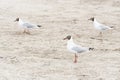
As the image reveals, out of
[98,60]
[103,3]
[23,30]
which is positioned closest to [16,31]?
[23,30]

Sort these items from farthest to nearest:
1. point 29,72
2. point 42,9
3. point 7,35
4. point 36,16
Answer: point 42,9
point 36,16
point 7,35
point 29,72

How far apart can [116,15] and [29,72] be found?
8578 mm

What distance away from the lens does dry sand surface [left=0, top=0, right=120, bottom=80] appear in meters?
10.2

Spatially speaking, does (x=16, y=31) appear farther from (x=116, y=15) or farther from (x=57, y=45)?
(x=116, y=15)

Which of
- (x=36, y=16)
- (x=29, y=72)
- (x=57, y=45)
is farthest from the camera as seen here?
(x=36, y=16)

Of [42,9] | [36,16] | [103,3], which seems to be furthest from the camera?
[103,3]

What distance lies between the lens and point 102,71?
1028cm

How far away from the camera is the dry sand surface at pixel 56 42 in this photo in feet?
33.4

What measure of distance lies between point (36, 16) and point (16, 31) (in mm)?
3091

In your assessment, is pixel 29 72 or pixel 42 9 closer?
pixel 29 72

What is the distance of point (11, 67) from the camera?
10.5 meters

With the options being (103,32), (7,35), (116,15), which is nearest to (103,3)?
(116,15)

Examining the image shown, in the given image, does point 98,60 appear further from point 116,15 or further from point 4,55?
point 116,15

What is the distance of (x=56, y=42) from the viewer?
43.2ft
